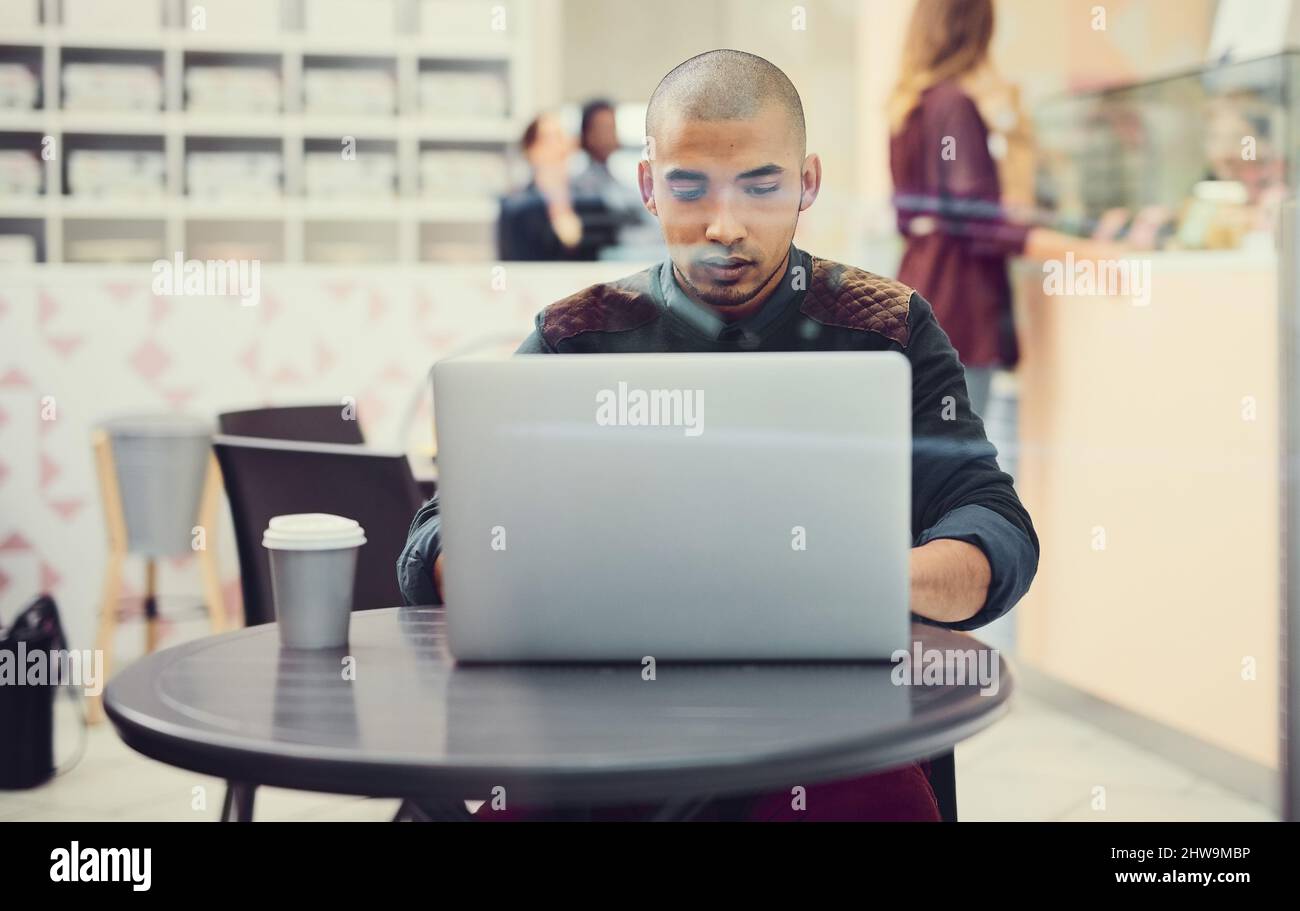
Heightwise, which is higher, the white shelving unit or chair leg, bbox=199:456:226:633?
the white shelving unit

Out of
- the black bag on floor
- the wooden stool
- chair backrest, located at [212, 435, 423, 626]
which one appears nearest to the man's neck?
chair backrest, located at [212, 435, 423, 626]

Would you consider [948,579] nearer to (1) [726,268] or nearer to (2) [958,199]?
(1) [726,268]

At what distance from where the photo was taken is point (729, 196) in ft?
5.11

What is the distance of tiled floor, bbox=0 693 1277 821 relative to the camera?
249 cm

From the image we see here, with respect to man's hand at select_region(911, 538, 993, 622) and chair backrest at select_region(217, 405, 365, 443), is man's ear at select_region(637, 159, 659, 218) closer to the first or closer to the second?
man's hand at select_region(911, 538, 993, 622)

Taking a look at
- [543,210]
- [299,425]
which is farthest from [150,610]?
[543,210]

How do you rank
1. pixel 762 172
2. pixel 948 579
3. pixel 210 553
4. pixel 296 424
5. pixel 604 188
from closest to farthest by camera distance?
pixel 948 579, pixel 762 172, pixel 296 424, pixel 210 553, pixel 604 188

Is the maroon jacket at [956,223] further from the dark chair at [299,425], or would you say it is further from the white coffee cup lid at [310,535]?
the white coffee cup lid at [310,535]

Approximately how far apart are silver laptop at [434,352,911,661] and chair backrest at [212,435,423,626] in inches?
27.8

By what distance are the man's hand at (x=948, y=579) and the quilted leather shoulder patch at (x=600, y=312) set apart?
55 cm

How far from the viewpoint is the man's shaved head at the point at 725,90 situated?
155 centimetres

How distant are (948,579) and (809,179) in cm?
64

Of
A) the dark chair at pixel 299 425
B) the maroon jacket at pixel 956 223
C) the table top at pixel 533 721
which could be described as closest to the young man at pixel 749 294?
the table top at pixel 533 721
